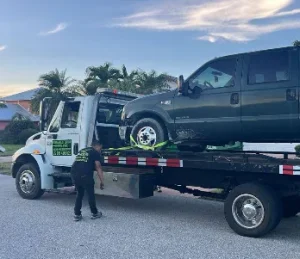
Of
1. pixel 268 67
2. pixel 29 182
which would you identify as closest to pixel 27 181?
pixel 29 182

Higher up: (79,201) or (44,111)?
(44,111)

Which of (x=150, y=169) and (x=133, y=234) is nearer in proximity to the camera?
(x=133, y=234)

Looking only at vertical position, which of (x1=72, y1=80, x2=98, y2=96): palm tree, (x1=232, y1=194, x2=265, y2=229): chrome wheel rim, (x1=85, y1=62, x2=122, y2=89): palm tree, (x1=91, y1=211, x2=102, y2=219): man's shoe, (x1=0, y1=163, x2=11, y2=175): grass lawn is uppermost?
(x1=85, y1=62, x2=122, y2=89): palm tree

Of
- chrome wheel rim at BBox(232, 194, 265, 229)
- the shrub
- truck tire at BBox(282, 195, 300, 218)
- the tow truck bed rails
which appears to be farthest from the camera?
the shrub

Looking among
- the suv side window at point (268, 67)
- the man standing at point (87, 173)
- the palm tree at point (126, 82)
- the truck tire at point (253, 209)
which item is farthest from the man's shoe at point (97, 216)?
the palm tree at point (126, 82)

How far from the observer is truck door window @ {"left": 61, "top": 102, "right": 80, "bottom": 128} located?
8930 mm

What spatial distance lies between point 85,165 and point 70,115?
1.78m

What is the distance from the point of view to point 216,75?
7.04 m

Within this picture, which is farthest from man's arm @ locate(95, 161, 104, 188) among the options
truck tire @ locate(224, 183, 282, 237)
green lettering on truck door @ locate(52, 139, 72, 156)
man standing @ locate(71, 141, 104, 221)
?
truck tire @ locate(224, 183, 282, 237)

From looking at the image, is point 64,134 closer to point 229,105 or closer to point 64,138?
point 64,138

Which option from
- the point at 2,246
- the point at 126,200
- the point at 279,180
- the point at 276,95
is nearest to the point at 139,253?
the point at 2,246

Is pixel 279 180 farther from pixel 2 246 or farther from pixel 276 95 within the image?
pixel 2 246

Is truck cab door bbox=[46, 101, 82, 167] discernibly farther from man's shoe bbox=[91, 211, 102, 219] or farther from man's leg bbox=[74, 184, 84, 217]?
man's shoe bbox=[91, 211, 102, 219]

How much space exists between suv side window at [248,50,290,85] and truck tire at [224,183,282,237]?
161 cm
